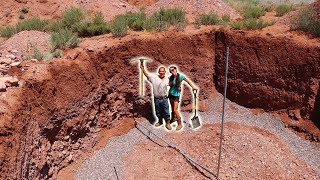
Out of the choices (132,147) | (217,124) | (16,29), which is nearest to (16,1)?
(16,29)

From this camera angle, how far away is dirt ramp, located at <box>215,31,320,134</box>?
10156 millimetres

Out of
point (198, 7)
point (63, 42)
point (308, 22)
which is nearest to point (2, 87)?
point (63, 42)

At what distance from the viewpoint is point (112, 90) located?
1031 cm

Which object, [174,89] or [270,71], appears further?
[270,71]

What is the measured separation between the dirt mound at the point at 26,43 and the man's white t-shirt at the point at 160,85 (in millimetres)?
3691

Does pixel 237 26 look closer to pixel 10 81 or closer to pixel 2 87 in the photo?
pixel 10 81

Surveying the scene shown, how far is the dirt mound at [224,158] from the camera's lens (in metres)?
8.73

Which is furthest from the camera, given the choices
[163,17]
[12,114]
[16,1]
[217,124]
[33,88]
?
[16,1]

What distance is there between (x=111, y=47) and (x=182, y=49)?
2497 millimetres

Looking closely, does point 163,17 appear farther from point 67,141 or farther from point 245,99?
point 67,141

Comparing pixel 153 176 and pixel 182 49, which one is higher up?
pixel 182 49

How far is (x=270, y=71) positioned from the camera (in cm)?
1077

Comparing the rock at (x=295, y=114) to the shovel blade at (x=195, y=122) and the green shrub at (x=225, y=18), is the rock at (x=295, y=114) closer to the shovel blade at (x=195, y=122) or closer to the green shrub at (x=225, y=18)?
the shovel blade at (x=195, y=122)

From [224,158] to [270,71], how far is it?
3479mm
